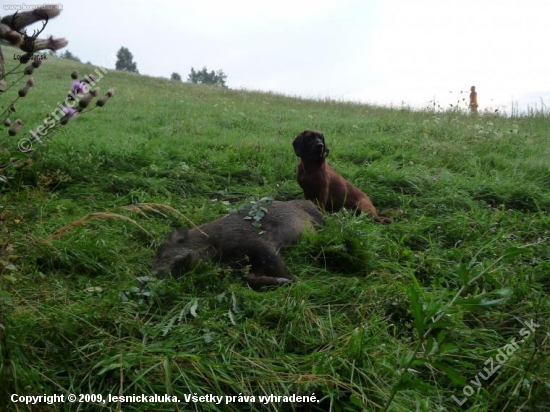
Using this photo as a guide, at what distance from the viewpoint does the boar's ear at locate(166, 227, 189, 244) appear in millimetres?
3352

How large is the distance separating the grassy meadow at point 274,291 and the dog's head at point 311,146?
1.51ft

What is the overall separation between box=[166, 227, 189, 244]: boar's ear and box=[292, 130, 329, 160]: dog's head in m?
2.09

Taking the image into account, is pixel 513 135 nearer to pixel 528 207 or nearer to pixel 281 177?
pixel 528 207

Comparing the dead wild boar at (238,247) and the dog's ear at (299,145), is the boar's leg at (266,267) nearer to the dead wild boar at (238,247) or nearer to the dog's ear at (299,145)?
the dead wild boar at (238,247)

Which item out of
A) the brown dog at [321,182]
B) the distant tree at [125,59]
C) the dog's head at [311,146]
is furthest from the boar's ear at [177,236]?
the distant tree at [125,59]

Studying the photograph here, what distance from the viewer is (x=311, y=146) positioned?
5.15 metres

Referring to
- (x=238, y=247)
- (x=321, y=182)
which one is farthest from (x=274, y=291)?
(x=321, y=182)

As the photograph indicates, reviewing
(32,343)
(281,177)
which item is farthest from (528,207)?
(32,343)

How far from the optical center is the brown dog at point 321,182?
5.01 meters

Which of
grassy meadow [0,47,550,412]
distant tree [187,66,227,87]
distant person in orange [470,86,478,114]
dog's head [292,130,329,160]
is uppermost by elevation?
distant tree [187,66,227,87]

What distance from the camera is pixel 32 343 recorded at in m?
2.21

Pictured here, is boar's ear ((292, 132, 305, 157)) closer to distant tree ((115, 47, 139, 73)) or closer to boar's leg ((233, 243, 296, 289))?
boar's leg ((233, 243, 296, 289))

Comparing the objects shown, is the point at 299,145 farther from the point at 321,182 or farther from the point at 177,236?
the point at 177,236

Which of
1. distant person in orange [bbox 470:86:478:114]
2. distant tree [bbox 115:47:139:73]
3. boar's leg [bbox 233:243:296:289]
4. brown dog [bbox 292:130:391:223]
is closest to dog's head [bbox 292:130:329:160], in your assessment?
brown dog [bbox 292:130:391:223]
